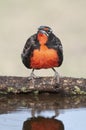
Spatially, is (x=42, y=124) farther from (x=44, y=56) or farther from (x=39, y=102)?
(x=44, y=56)

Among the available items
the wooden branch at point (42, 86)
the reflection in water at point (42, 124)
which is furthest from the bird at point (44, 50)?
the reflection in water at point (42, 124)

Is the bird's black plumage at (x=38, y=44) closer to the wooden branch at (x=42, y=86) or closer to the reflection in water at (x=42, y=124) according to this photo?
the wooden branch at (x=42, y=86)

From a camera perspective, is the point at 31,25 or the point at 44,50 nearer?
the point at 44,50

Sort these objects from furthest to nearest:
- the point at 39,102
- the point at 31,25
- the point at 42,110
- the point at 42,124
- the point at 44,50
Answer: the point at 31,25 < the point at 44,50 < the point at 39,102 < the point at 42,110 < the point at 42,124

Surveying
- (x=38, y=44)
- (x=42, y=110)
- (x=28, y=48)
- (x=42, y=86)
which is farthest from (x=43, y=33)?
(x=42, y=110)

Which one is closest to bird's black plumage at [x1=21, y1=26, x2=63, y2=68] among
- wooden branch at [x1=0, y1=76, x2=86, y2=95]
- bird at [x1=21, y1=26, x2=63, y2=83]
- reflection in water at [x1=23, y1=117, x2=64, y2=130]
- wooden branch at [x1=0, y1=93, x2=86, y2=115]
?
bird at [x1=21, y1=26, x2=63, y2=83]

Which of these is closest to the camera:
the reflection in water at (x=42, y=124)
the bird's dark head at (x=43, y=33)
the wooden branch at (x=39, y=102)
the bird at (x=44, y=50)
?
the reflection in water at (x=42, y=124)

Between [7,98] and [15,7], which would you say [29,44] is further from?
[15,7]

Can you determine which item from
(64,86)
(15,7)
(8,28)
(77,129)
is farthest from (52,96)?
(15,7)
